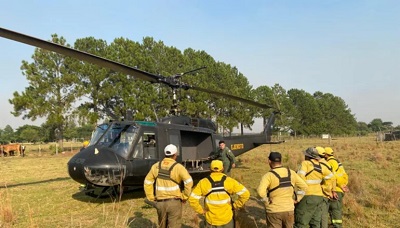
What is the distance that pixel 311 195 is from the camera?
5.34 m

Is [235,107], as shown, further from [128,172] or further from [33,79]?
[128,172]

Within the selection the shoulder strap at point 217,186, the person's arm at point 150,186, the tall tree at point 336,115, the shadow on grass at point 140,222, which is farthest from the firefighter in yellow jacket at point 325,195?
the tall tree at point 336,115

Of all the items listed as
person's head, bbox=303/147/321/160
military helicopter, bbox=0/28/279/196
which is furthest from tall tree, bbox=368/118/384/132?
person's head, bbox=303/147/321/160

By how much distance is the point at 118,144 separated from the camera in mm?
8352

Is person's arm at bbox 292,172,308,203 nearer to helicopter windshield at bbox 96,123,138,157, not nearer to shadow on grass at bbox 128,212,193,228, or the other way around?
shadow on grass at bbox 128,212,193,228

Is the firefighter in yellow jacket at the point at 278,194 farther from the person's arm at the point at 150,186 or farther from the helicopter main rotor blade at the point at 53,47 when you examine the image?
the helicopter main rotor blade at the point at 53,47

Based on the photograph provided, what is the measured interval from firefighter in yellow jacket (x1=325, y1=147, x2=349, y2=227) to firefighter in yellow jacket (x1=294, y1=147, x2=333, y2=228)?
83cm

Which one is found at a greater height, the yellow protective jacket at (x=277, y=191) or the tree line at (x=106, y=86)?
the tree line at (x=106, y=86)

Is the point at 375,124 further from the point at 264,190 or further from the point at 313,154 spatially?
the point at 264,190

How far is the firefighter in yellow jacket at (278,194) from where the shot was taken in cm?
464

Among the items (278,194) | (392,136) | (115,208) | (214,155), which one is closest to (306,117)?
(392,136)

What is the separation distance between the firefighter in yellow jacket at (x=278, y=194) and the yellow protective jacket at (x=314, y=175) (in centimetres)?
82

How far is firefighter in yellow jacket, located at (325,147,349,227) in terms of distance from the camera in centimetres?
605

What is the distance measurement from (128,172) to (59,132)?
93.3 ft
